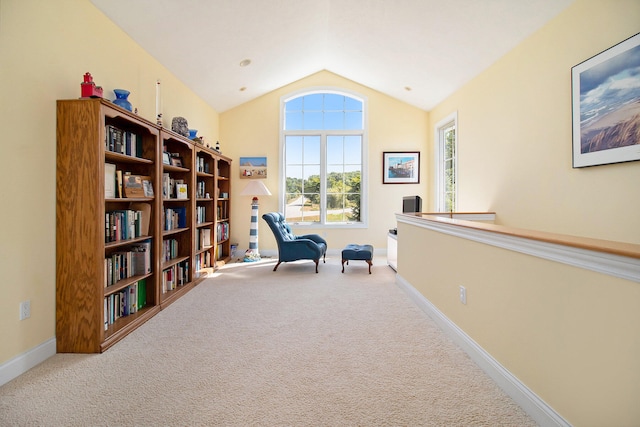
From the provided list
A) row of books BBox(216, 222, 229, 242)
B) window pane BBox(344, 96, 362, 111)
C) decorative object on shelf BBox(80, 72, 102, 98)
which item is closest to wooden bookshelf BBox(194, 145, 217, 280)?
row of books BBox(216, 222, 229, 242)

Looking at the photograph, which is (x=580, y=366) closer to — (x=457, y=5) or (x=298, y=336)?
(x=298, y=336)

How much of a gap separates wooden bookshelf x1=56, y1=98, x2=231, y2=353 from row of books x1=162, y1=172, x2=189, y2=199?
0.05 metres

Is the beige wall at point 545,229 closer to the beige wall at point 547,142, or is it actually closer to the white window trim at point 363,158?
the beige wall at point 547,142

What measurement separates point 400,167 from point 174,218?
13.9ft

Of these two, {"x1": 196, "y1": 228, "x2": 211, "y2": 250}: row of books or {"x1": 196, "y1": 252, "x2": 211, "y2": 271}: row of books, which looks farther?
{"x1": 196, "y1": 228, "x2": 211, "y2": 250}: row of books

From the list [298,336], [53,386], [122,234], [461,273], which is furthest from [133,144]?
[461,273]

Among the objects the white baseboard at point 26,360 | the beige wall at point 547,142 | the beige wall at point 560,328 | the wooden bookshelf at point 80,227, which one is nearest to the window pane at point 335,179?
the beige wall at point 547,142

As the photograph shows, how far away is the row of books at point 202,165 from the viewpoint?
437cm

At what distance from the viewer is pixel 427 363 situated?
6.60ft

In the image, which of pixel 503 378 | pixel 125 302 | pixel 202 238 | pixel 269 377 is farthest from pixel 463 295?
pixel 202 238

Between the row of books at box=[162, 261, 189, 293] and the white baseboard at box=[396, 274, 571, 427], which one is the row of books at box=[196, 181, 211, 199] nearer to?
the row of books at box=[162, 261, 189, 293]

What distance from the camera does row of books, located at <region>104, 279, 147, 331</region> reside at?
242cm

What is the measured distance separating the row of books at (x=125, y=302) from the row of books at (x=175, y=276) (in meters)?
0.40

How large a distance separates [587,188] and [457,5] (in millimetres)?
2189
